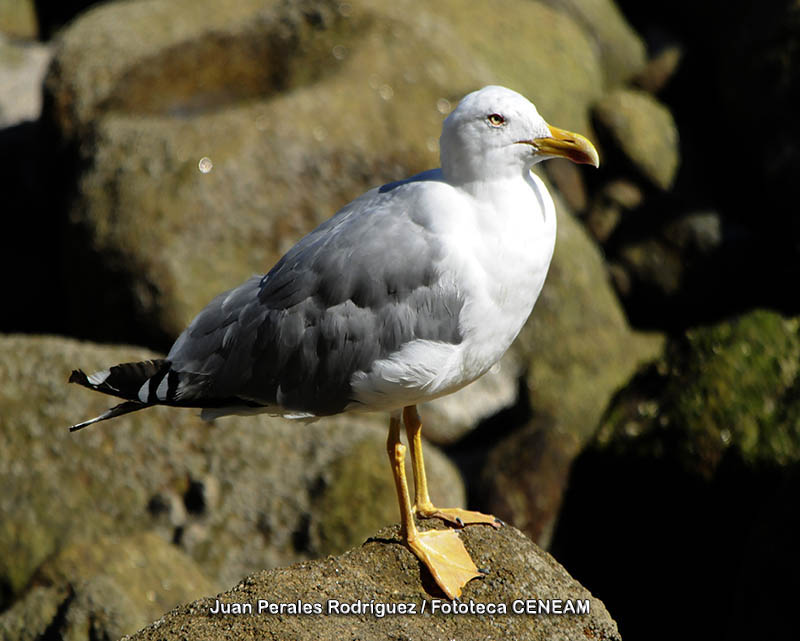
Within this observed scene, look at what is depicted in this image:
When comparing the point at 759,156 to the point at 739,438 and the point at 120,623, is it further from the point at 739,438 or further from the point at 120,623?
the point at 120,623

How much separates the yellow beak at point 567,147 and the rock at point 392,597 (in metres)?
1.75

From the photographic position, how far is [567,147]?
427 centimetres

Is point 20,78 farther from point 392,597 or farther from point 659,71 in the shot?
point 392,597

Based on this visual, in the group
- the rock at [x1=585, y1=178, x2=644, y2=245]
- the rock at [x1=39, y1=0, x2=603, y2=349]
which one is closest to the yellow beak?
the rock at [x1=39, y1=0, x2=603, y2=349]

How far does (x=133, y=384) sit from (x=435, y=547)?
4.97 ft

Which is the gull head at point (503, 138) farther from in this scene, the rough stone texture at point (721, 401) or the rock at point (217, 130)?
the rock at point (217, 130)

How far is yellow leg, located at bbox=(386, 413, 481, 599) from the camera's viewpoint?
4.44 m

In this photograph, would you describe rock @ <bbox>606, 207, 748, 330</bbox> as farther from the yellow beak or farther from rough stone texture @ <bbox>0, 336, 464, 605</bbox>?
the yellow beak

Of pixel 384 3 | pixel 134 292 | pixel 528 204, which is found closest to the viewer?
pixel 528 204

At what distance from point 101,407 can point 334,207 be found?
9.35 feet

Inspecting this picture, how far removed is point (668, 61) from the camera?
44.3 ft

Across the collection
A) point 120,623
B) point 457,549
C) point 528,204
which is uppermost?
point 528,204

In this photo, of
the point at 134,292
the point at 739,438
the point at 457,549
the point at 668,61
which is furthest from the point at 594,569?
the point at 668,61

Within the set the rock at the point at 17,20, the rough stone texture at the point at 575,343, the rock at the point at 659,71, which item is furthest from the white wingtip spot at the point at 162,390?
the rock at the point at 17,20
